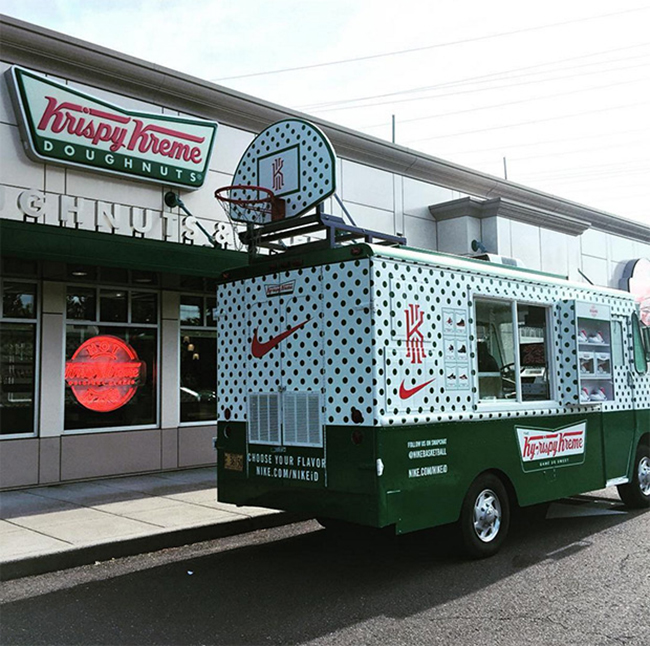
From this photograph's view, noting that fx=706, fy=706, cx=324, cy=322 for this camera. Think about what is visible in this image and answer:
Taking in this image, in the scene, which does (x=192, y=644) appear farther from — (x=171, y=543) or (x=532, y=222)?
(x=532, y=222)

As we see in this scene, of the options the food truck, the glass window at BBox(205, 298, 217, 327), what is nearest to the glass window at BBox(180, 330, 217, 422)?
the glass window at BBox(205, 298, 217, 327)

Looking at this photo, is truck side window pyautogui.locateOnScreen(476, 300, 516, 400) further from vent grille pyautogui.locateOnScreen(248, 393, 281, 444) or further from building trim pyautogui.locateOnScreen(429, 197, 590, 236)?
building trim pyautogui.locateOnScreen(429, 197, 590, 236)

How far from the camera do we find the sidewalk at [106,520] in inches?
263

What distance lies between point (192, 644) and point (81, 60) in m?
8.92

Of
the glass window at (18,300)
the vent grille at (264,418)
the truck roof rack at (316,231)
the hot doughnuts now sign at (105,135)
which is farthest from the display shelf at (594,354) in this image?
the glass window at (18,300)

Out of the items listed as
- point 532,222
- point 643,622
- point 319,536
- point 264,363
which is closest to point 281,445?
point 264,363

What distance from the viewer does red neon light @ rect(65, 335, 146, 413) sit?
35.4ft

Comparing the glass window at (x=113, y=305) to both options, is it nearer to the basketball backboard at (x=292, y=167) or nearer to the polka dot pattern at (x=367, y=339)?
the basketball backboard at (x=292, y=167)

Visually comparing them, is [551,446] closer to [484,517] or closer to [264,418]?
[484,517]

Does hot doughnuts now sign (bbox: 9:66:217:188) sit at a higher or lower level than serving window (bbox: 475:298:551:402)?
higher

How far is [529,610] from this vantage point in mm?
5223

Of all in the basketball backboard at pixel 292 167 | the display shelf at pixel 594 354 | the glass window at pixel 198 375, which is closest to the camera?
the basketball backboard at pixel 292 167

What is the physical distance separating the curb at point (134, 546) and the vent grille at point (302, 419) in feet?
5.97

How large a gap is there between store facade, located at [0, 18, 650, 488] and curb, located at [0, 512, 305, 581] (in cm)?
367
